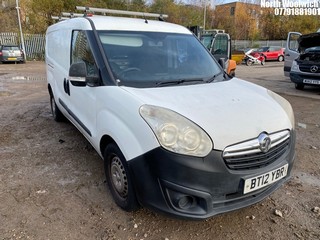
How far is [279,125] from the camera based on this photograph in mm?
2562

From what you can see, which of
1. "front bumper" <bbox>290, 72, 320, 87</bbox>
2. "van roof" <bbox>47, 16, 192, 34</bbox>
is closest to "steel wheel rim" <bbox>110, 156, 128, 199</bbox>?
"van roof" <bbox>47, 16, 192, 34</bbox>

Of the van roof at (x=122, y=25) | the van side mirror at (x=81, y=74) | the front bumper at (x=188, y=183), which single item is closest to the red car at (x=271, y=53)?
the van roof at (x=122, y=25)

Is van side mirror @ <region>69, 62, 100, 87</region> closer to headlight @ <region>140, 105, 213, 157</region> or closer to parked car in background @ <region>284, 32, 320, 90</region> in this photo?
headlight @ <region>140, 105, 213, 157</region>

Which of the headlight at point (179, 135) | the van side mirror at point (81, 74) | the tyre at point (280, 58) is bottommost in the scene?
the tyre at point (280, 58)

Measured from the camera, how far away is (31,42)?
24109 millimetres

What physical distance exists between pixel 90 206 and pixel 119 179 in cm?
49

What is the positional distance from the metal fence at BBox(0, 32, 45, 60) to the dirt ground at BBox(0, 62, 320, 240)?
2167cm

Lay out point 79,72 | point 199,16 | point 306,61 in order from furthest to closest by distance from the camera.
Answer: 1. point 199,16
2. point 306,61
3. point 79,72

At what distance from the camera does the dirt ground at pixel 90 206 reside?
2.58 metres

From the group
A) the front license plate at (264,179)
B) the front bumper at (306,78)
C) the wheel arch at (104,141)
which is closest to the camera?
the front license plate at (264,179)

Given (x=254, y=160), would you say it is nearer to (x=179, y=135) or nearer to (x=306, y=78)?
(x=179, y=135)

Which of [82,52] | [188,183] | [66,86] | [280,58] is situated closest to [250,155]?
[188,183]

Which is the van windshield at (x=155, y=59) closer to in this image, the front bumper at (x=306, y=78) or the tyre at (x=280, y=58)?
the front bumper at (x=306, y=78)

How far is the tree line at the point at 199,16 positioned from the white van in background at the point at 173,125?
90.8ft
